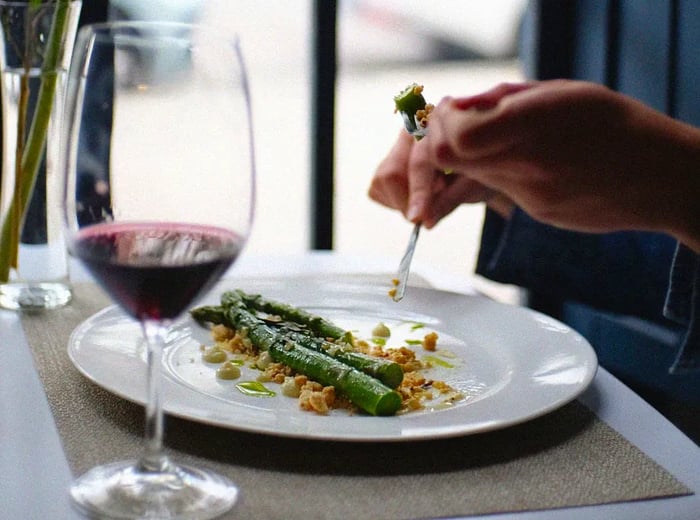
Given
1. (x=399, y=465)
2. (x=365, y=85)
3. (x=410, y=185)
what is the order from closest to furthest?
1. (x=399, y=465)
2. (x=410, y=185)
3. (x=365, y=85)

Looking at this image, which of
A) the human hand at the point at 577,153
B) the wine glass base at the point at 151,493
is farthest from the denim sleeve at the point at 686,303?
the wine glass base at the point at 151,493

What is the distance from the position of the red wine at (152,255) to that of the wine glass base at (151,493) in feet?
0.41

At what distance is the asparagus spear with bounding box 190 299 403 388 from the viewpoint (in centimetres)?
94

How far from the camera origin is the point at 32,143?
1.25 meters

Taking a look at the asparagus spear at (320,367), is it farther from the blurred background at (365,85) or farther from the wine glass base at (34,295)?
the blurred background at (365,85)

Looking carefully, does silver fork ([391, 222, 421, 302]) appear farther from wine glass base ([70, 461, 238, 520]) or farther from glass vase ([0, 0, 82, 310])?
wine glass base ([70, 461, 238, 520])

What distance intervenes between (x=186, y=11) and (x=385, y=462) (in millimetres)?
3094

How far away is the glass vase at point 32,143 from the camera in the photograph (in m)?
1.24

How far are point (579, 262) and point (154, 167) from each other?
1219 mm

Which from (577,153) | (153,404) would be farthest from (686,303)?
(153,404)

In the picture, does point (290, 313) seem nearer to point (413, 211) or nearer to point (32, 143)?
point (413, 211)

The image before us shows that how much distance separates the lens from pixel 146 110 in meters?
0.67

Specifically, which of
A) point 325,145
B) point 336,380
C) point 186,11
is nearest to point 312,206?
point 325,145

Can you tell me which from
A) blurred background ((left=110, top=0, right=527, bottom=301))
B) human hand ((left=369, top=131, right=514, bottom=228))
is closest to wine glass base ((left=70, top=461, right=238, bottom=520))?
human hand ((left=369, top=131, right=514, bottom=228))
